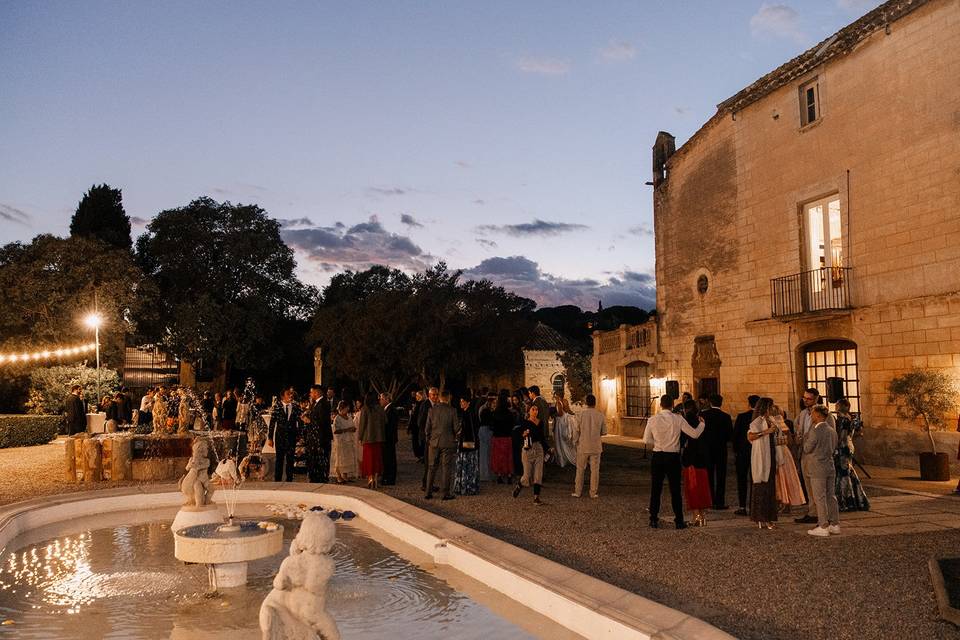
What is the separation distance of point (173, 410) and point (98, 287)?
13.8 metres

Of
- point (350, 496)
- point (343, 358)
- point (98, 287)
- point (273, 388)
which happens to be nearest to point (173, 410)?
point (350, 496)

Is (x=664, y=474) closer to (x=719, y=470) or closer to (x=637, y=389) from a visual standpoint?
(x=719, y=470)

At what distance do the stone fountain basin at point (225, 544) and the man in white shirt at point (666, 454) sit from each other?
451 cm

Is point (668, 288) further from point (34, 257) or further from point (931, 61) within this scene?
point (34, 257)

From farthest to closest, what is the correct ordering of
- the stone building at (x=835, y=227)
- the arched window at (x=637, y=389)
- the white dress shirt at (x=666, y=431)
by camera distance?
1. the arched window at (x=637, y=389)
2. the stone building at (x=835, y=227)
3. the white dress shirt at (x=666, y=431)

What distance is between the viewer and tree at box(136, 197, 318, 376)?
39.0 m

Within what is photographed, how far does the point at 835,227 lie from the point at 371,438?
41.2 ft

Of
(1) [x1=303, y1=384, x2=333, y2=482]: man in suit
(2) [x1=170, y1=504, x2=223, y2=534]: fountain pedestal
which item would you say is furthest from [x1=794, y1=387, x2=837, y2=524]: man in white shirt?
(1) [x1=303, y1=384, x2=333, y2=482]: man in suit

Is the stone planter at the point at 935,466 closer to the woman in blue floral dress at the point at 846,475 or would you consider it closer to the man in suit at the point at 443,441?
the woman in blue floral dress at the point at 846,475

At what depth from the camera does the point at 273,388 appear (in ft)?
147

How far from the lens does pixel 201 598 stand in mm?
6277

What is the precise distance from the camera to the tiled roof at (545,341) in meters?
43.4

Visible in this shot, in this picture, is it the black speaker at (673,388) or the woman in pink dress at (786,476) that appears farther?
the black speaker at (673,388)

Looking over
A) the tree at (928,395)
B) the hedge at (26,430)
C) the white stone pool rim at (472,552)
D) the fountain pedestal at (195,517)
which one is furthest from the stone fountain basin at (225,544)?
the hedge at (26,430)
